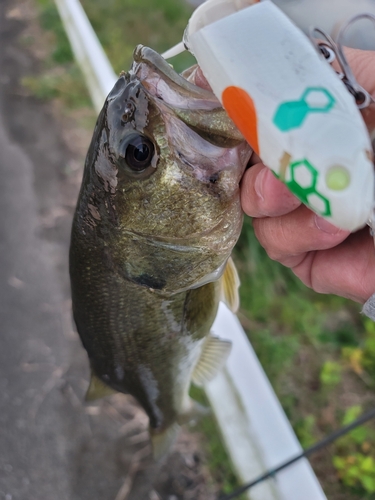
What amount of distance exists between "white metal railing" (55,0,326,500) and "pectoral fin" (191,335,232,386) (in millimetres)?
447

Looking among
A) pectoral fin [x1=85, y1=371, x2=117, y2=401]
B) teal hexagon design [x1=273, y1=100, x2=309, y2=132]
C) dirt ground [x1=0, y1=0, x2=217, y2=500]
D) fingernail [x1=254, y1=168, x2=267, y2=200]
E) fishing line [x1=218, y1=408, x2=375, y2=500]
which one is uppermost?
teal hexagon design [x1=273, y1=100, x2=309, y2=132]

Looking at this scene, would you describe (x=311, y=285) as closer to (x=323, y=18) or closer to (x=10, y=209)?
(x=323, y=18)

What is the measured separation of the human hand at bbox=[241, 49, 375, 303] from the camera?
1.07 metres

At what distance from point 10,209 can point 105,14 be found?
14.1ft

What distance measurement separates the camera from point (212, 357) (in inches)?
81.9

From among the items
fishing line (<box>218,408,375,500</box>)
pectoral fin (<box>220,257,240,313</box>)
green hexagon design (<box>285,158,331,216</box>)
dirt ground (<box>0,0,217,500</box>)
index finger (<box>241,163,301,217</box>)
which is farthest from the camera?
dirt ground (<box>0,0,217,500</box>)

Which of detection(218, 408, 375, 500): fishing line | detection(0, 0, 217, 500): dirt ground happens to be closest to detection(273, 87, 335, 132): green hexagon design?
detection(218, 408, 375, 500): fishing line

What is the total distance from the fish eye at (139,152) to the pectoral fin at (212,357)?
110cm

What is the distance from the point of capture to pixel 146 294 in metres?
1.47

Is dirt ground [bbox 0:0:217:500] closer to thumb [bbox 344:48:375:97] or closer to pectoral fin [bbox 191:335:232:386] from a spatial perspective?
pectoral fin [bbox 191:335:232:386]

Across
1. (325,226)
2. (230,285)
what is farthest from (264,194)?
(230,285)

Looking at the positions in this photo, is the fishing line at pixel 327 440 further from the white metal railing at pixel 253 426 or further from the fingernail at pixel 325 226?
the fingernail at pixel 325 226

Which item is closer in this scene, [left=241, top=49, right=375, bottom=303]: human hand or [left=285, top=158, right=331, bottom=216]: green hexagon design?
[left=285, top=158, right=331, bottom=216]: green hexagon design

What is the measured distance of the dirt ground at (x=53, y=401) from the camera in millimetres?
2547
